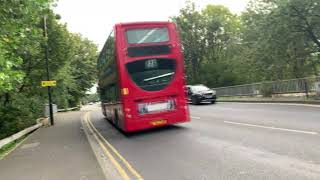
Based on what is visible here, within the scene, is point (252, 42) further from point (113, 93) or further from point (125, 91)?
point (125, 91)

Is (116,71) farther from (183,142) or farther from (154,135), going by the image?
(183,142)

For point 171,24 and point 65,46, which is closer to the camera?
point 171,24

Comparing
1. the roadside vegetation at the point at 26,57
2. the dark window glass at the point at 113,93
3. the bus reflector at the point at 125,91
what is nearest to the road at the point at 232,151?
the bus reflector at the point at 125,91

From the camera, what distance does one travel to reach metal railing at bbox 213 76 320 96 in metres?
24.1

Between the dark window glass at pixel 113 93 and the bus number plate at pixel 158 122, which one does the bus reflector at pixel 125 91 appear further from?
the bus number plate at pixel 158 122

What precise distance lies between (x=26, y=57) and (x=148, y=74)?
16179 millimetres

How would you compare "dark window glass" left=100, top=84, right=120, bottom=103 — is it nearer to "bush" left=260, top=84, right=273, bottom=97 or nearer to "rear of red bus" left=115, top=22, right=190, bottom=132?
"rear of red bus" left=115, top=22, right=190, bottom=132

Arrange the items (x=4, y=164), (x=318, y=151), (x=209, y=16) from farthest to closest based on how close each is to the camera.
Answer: (x=209, y=16)
(x=4, y=164)
(x=318, y=151)

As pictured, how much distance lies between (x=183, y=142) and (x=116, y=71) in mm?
4407

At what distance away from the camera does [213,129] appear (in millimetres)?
14523

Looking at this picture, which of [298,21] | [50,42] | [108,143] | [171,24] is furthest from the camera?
Answer: [50,42]

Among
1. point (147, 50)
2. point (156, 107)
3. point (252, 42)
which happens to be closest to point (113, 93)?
point (156, 107)

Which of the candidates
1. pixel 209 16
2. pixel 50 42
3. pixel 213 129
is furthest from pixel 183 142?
pixel 209 16

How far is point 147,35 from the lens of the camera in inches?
587
